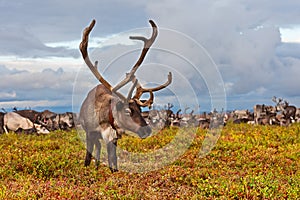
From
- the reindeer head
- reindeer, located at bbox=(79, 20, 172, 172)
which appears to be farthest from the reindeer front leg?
the reindeer head

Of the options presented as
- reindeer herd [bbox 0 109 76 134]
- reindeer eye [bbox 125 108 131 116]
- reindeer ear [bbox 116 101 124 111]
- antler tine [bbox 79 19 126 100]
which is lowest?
reindeer herd [bbox 0 109 76 134]

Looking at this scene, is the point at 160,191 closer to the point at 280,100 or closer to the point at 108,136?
the point at 108,136

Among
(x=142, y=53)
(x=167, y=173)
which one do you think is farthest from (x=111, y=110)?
(x=167, y=173)

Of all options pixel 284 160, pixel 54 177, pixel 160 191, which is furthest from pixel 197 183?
pixel 284 160

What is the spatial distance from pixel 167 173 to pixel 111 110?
2.24 m

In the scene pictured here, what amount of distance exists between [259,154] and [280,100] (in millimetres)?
20004

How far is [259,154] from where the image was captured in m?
16.3

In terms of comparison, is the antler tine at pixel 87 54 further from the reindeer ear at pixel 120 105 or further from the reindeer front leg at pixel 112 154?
the reindeer front leg at pixel 112 154

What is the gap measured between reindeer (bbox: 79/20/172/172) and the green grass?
88 centimetres

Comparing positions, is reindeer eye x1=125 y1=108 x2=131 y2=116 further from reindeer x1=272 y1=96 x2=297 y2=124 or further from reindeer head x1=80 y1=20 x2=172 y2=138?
reindeer x1=272 y1=96 x2=297 y2=124

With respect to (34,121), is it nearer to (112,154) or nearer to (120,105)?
(112,154)

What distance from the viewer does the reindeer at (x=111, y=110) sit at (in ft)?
40.1

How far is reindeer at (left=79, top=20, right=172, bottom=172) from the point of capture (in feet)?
40.1

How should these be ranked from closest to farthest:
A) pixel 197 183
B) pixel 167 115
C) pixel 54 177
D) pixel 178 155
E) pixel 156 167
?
pixel 197 183 → pixel 54 177 → pixel 156 167 → pixel 178 155 → pixel 167 115
